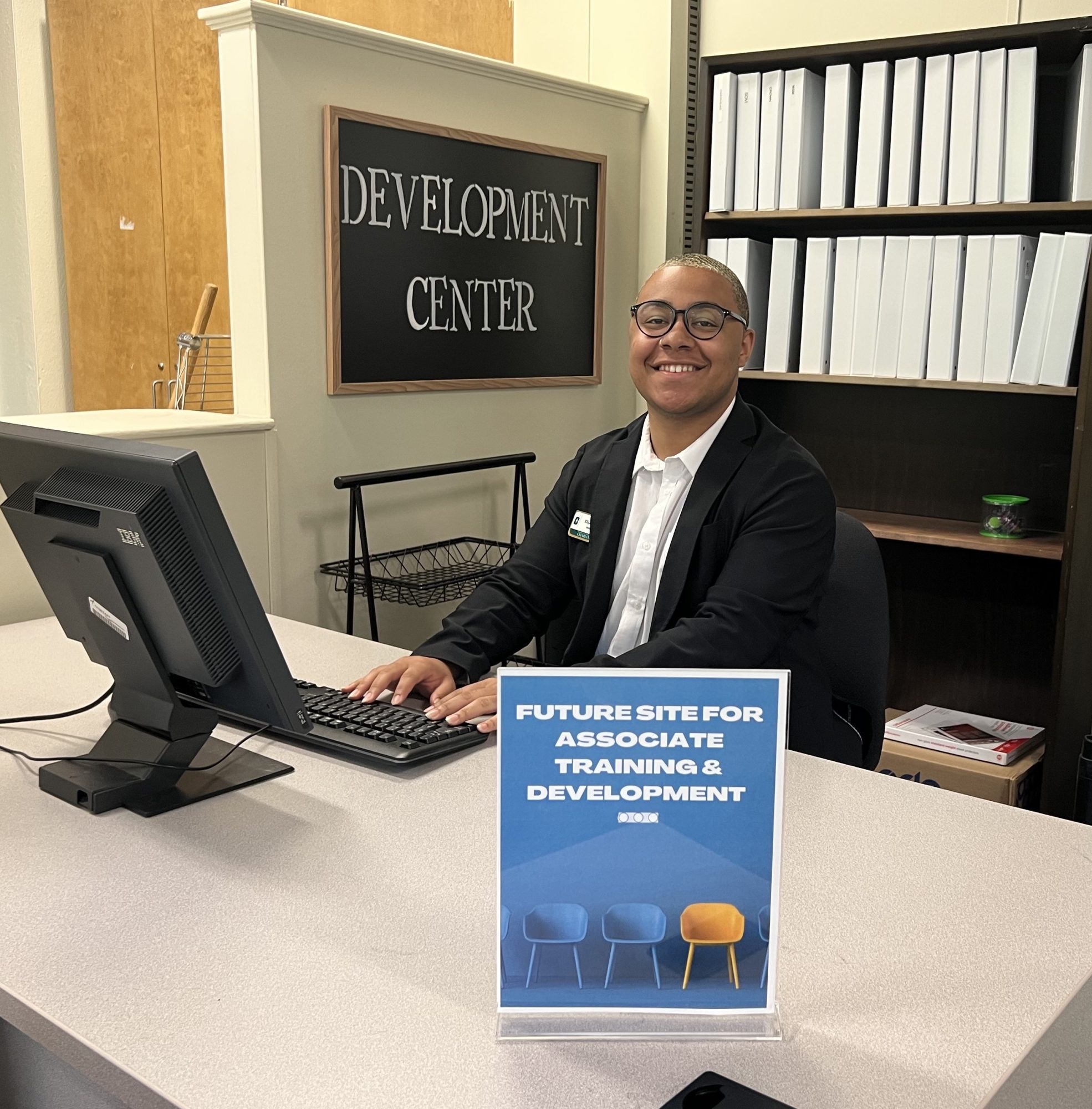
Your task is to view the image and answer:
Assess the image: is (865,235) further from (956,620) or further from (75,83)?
(75,83)

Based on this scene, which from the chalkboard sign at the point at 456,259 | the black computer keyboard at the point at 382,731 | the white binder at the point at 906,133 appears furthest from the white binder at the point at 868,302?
the black computer keyboard at the point at 382,731

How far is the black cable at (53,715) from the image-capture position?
5.03 ft

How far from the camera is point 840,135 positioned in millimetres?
2787

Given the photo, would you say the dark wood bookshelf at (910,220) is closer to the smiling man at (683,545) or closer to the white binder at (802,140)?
the white binder at (802,140)

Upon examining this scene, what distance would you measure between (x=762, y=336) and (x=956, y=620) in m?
0.88

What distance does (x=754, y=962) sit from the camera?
858 millimetres

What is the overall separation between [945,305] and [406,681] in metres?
1.70

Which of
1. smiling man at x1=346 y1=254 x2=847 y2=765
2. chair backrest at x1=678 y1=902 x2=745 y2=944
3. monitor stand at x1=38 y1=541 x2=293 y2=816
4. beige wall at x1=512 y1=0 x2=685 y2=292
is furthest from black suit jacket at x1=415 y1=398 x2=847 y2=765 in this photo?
beige wall at x1=512 y1=0 x2=685 y2=292

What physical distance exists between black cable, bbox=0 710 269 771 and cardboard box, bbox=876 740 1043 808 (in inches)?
63.4

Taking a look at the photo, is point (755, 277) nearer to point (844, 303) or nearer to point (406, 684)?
point (844, 303)

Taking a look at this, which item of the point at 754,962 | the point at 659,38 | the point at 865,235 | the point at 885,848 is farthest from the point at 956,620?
the point at 754,962

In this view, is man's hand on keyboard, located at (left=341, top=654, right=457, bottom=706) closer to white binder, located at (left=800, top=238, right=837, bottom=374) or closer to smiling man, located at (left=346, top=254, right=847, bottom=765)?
smiling man, located at (left=346, top=254, right=847, bottom=765)

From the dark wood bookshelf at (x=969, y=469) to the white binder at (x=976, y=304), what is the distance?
0.06 meters

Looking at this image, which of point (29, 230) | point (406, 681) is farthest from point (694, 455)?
point (29, 230)
